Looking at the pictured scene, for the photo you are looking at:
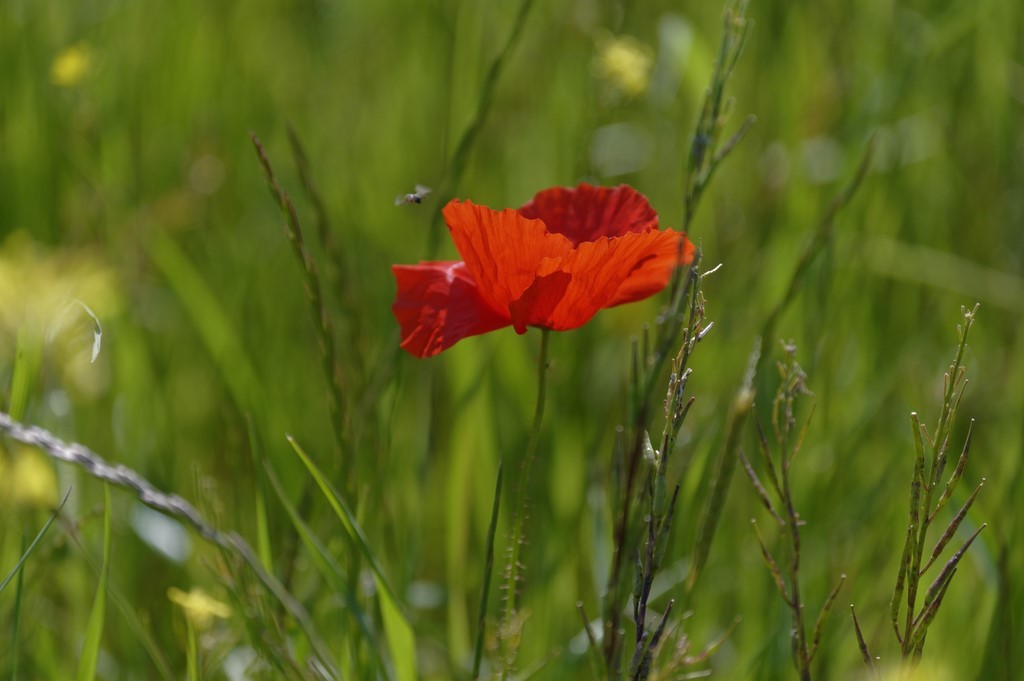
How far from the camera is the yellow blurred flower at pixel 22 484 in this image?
3.87 ft

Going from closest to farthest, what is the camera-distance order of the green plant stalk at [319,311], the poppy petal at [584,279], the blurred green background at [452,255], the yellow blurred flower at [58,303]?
the poppy petal at [584,279], the green plant stalk at [319,311], the yellow blurred flower at [58,303], the blurred green background at [452,255]

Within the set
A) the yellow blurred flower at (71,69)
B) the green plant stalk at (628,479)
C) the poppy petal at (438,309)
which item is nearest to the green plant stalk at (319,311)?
the poppy petal at (438,309)

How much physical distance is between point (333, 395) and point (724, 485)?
1.18ft

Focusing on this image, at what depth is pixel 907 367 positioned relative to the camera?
1779 millimetres

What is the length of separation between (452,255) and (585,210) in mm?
911

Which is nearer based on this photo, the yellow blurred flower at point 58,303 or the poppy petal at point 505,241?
the poppy petal at point 505,241

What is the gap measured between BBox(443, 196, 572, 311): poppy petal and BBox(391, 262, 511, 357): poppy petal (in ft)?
0.20

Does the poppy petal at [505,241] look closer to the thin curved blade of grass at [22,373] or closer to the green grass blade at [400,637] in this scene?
the green grass blade at [400,637]

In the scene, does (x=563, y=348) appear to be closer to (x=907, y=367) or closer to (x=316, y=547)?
(x=907, y=367)

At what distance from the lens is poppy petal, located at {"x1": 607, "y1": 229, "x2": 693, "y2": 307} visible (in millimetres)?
926

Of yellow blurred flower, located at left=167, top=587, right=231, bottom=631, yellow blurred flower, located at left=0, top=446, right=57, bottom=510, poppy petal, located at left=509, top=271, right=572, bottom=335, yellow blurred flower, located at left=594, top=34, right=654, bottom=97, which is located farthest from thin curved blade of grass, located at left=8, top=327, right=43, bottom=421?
yellow blurred flower, located at left=594, top=34, right=654, bottom=97

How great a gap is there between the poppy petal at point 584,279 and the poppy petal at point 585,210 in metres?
0.11

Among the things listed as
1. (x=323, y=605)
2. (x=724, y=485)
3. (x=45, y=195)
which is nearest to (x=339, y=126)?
(x=45, y=195)

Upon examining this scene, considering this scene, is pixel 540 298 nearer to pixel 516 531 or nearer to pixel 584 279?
pixel 584 279
